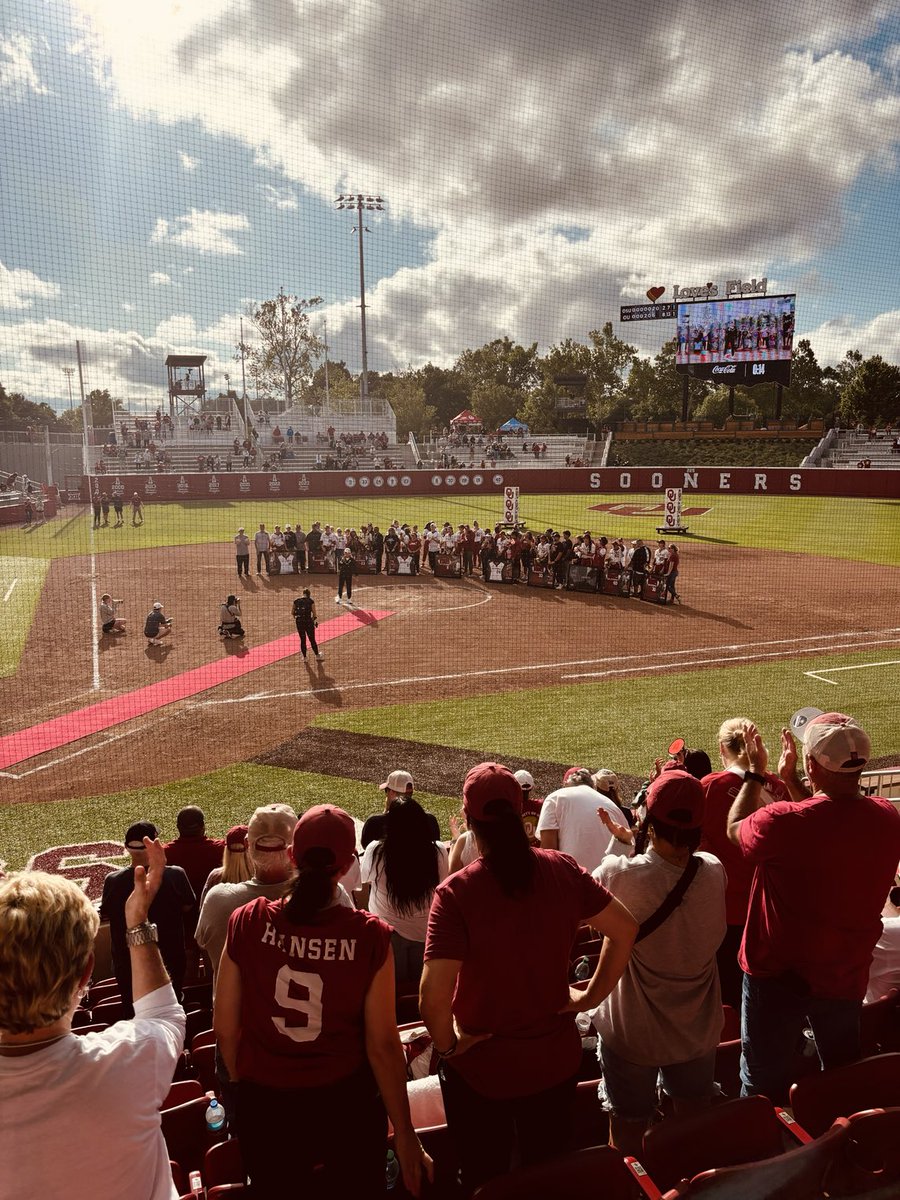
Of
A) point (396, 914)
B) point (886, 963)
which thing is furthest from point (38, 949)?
point (886, 963)

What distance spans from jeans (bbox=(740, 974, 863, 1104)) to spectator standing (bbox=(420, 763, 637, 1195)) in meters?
0.97

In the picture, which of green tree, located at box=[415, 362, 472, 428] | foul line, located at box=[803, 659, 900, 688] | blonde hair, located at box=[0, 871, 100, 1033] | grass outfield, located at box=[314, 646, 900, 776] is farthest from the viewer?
green tree, located at box=[415, 362, 472, 428]

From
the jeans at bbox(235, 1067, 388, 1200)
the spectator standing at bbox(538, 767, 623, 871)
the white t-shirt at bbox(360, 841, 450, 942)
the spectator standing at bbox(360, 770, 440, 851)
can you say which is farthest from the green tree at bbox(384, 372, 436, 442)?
the jeans at bbox(235, 1067, 388, 1200)

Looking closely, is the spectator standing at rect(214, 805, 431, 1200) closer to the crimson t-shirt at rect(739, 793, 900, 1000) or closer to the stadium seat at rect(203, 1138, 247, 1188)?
the stadium seat at rect(203, 1138, 247, 1188)

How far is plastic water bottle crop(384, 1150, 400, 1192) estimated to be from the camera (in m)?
2.83

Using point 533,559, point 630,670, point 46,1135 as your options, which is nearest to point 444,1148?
point 46,1135

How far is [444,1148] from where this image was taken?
2.88 meters

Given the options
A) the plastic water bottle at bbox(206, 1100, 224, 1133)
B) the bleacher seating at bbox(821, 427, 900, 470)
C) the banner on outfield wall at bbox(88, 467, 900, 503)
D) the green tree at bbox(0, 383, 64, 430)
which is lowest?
the plastic water bottle at bbox(206, 1100, 224, 1133)

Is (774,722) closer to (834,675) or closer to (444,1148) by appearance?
(834,675)

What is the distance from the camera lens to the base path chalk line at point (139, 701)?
1216 centimetres

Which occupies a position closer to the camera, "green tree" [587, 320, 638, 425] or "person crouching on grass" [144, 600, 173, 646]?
"person crouching on grass" [144, 600, 173, 646]

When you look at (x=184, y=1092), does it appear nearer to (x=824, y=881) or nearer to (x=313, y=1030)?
(x=313, y=1030)

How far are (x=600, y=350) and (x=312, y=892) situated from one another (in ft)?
197

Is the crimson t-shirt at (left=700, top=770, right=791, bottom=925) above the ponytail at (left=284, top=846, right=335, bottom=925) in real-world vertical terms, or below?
below
